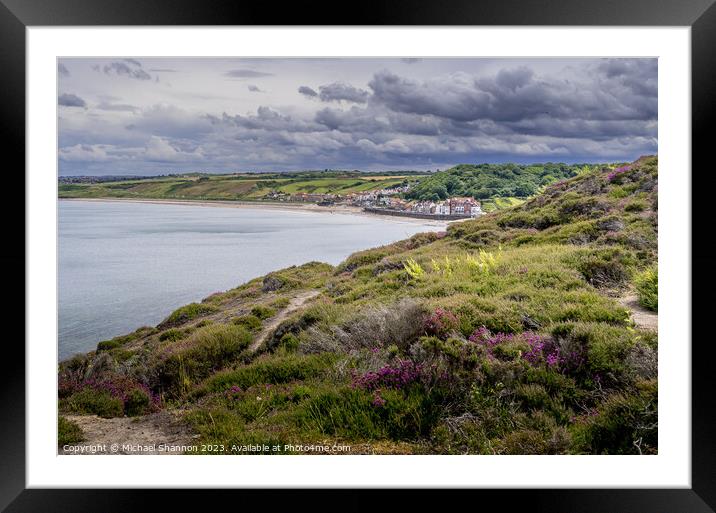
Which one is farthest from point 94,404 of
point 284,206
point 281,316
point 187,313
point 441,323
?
point 441,323

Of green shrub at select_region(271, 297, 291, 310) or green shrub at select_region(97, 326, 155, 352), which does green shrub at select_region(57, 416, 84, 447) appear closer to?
green shrub at select_region(97, 326, 155, 352)

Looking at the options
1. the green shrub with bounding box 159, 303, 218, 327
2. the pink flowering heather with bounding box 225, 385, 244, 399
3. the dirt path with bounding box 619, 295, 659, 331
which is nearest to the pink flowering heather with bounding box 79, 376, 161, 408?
the pink flowering heather with bounding box 225, 385, 244, 399

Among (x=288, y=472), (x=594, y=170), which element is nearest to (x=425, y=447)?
(x=288, y=472)

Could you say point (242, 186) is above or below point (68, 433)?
above

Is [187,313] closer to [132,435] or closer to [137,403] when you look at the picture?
[137,403]

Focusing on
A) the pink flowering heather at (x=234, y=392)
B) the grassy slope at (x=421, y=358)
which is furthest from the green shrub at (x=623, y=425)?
the pink flowering heather at (x=234, y=392)

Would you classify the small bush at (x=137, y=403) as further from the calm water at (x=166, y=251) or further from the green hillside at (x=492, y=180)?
the green hillside at (x=492, y=180)
